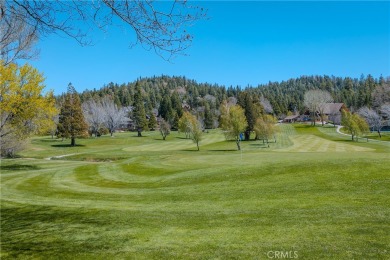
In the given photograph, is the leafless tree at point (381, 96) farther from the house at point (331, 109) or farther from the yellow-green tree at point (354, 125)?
the yellow-green tree at point (354, 125)

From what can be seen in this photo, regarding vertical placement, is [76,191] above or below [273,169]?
below

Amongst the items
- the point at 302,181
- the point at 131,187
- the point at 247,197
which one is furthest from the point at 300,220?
the point at 131,187

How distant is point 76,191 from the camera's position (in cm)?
1494

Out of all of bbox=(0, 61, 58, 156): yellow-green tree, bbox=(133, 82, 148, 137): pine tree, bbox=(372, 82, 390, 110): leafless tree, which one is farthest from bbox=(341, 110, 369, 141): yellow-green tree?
bbox=(0, 61, 58, 156): yellow-green tree

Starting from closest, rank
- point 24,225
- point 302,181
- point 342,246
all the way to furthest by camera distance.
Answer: point 342,246, point 24,225, point 302,181

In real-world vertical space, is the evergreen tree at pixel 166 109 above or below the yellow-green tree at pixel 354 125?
above

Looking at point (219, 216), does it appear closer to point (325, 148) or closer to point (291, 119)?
point (325, 148)

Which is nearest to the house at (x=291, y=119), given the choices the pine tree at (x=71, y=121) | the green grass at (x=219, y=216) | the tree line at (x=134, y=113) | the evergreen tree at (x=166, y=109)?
the tree line at (x=134, y=113)

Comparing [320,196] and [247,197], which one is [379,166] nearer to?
[320,196]

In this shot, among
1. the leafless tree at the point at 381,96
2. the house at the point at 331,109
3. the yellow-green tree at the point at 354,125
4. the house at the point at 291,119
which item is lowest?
the yellow-green tree at the point at 354,125

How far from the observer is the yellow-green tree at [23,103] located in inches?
854

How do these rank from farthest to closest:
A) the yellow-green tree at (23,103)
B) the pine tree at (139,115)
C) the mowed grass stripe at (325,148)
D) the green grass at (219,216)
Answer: the pine tree at (139,115) < the mowed grass stripe at (325,148) < the yellow-green tree at (23,103) < the green grass at (219,216)

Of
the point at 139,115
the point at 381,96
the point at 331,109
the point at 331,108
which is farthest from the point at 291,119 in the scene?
the point at 139,115

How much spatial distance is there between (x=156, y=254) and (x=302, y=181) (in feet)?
23.6
